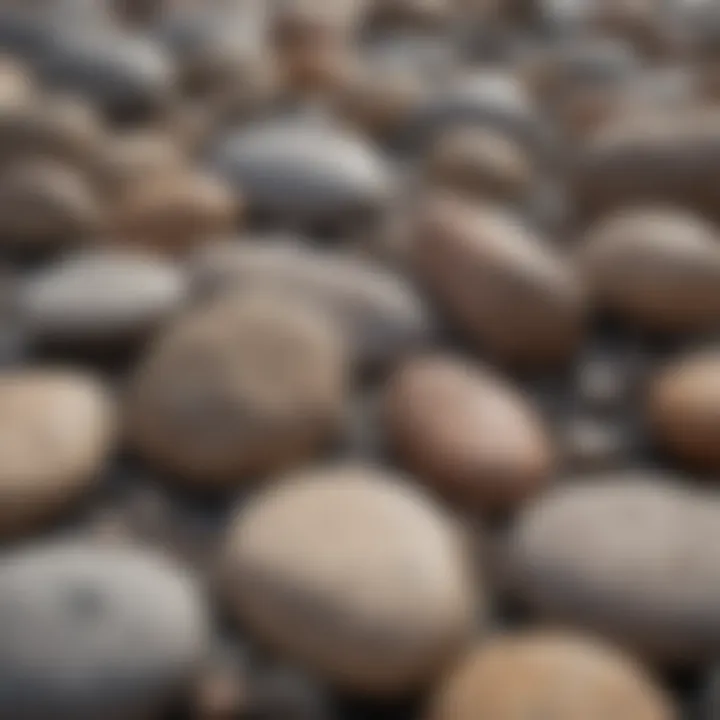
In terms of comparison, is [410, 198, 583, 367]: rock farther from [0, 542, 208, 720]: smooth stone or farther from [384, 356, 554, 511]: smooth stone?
[0, 542, 208, 720]: smooth stone

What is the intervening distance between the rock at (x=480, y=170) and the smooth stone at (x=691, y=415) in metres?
0.14

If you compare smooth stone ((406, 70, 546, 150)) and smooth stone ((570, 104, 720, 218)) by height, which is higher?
smooth stone ((406, 70, 546, 150))

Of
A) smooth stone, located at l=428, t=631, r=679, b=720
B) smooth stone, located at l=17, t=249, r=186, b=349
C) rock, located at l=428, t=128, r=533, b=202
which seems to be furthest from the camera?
rock, located at l=428, t=128, r=533, b=202

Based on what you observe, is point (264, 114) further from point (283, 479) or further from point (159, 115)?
point (283, 479)

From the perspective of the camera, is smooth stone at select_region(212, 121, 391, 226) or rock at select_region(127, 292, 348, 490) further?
smooth stone at select_region(212, 121, 391, 226)

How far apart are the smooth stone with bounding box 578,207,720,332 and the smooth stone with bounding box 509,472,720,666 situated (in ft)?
0.27

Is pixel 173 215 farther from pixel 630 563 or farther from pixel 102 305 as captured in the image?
pixel 630 563

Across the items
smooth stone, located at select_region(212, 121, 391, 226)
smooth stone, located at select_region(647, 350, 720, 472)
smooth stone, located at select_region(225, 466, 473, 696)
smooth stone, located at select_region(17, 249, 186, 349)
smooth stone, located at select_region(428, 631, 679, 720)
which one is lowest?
smooth stone, located at select_region(428, 631, 679, 720)

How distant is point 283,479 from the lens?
0.29m

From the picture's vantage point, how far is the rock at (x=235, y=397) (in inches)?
11.6

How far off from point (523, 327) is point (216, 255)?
0.10 m

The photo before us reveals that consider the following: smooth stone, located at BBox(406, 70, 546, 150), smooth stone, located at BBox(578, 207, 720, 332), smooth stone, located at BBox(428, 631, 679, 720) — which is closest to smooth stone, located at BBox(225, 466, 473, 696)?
smooth stone, located at BBox(428, 631, 679, 720)

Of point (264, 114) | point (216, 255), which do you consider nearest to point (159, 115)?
point (264, 114)

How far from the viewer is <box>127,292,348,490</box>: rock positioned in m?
0.29
